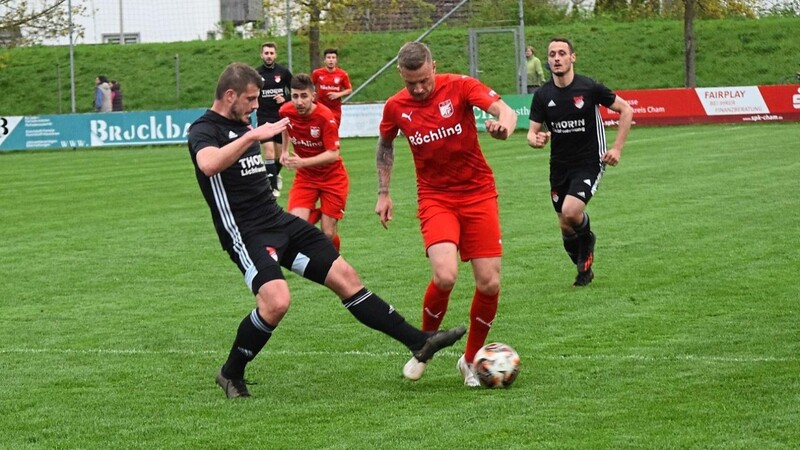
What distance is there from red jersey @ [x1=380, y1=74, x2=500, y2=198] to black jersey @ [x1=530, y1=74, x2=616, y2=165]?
3.42 m

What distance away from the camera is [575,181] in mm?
11352

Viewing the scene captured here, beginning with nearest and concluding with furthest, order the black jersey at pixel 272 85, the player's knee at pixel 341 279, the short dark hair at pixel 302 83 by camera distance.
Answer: the player's knee at pixel 341 279
the short dark hair at pixel 302 83
the black jersey at pixel 272 85

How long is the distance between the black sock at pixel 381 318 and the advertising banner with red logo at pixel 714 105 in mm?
26162

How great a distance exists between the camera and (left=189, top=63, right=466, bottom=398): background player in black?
A: 285 inches

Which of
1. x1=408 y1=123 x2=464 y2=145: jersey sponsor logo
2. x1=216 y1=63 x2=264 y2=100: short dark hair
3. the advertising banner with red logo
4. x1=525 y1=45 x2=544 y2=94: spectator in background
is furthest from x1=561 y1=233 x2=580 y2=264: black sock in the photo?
x1=525 y1=45 x2=544 y2=94: spectator in background

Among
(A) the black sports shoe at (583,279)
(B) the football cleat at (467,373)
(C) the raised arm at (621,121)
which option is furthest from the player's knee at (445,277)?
(C) the raised arm at (621,121)

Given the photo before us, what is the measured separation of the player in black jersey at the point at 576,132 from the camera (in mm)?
11195

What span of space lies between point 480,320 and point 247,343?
4.58ft

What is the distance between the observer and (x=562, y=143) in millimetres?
11453

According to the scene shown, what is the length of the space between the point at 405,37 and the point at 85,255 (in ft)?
108

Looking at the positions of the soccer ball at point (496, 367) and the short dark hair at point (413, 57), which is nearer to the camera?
the soccer ball at point (496, 367)

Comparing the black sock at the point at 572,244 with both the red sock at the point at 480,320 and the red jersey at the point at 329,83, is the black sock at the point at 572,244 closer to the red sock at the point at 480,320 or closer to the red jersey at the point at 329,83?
the red sock at the point at 480,320

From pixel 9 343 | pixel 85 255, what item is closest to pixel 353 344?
pixel 9 343

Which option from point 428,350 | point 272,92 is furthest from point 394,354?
Result: point 272,92
